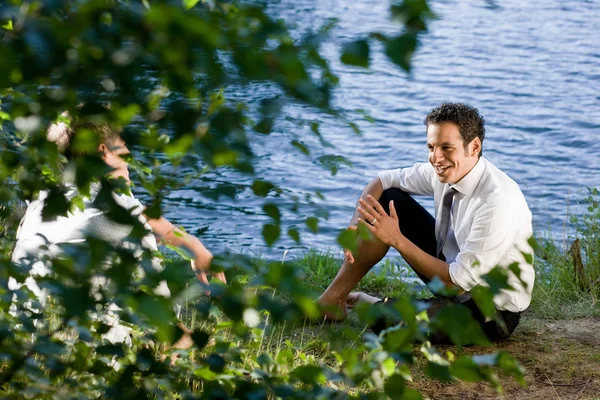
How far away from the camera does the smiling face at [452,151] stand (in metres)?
3.92

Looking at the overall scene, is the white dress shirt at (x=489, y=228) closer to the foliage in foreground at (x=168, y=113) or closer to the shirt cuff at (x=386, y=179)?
the shirt cuff at (x=386, y=179)

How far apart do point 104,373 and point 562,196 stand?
6.27m

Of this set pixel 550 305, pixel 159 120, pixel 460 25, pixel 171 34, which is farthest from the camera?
pixel 460 25

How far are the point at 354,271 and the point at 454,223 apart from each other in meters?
0.50

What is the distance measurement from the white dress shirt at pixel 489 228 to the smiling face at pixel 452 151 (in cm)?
3

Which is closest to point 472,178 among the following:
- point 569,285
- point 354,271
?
point 354,271

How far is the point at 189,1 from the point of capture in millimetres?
1557

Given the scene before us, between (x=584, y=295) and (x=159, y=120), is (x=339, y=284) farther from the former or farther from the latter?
(x=159, y=120)

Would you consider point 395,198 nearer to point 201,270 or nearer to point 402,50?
point 201,270

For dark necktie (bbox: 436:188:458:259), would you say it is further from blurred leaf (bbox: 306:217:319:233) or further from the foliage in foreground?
blurred leaf (bbox: 306:217:319:233)

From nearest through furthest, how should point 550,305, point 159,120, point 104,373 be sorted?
point 159,120 < point 104,373 < point 550,305

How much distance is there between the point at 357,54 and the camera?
1216 mm

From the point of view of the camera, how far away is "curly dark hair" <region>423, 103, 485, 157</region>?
3.93 m

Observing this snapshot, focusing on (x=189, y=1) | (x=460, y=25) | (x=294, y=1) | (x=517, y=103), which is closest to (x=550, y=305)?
(x=189, y=1)
